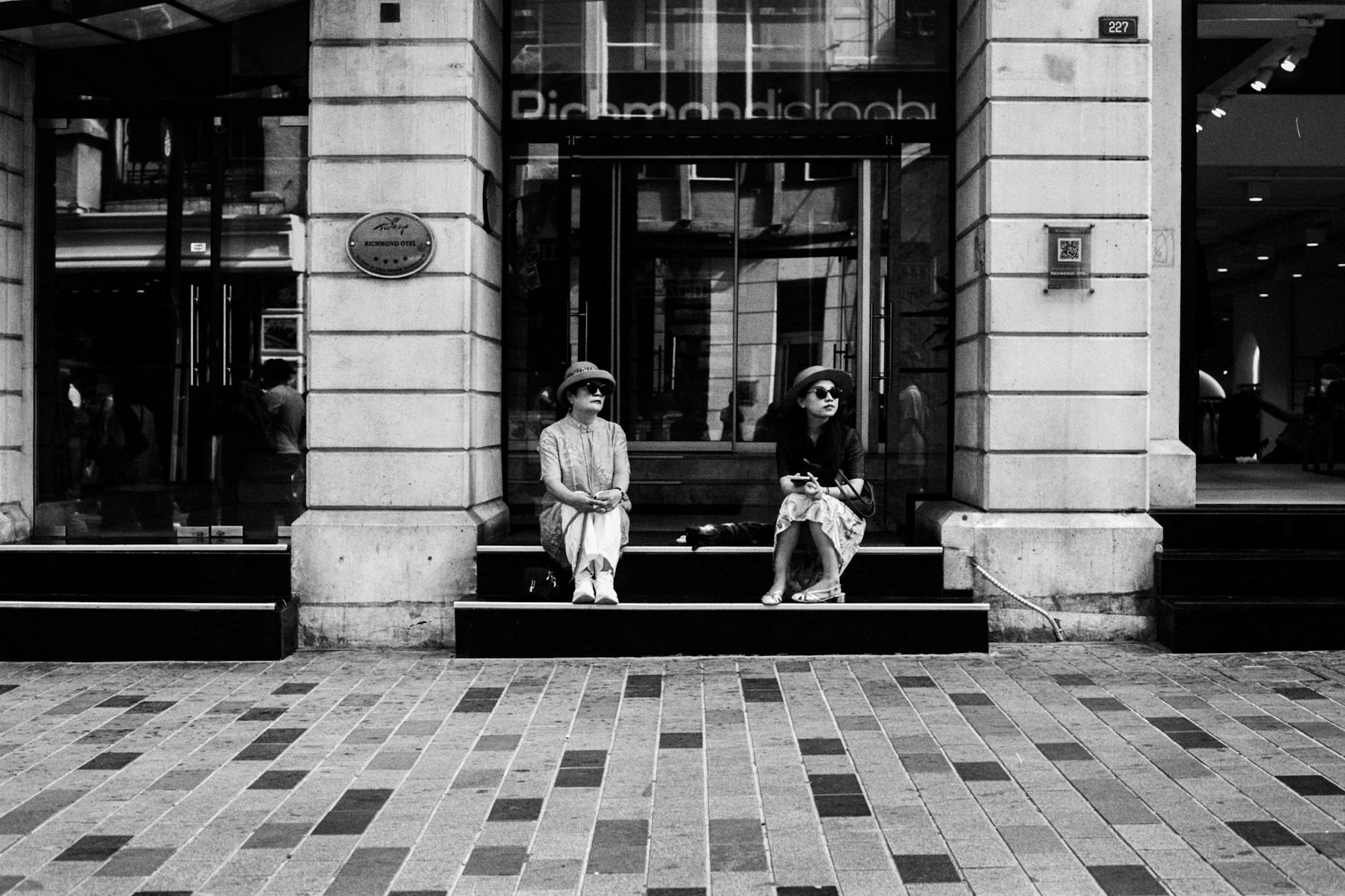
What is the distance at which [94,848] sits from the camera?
5.24m

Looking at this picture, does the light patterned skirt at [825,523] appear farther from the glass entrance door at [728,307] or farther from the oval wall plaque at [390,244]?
the oval wall plaque at [390,244]

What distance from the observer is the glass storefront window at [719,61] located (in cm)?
1057

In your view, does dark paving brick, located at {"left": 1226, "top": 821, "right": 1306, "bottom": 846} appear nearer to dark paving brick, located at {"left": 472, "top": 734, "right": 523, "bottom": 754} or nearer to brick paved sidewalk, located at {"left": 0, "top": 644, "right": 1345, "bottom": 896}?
brick paved sidewalk, located at {"left": 0, "top": 644, "right": 1345, "bottom": 896}

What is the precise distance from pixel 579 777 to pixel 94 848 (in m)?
1.99

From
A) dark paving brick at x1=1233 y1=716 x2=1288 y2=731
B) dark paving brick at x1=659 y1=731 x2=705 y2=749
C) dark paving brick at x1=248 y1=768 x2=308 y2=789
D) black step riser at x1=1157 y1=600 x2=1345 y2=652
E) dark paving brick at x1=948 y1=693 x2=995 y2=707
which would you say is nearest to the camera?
dark paving brick at x1=248 y1=768 x2=308 y2=789

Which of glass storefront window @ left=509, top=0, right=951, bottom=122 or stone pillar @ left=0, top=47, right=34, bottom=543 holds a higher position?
glass storefront window @ left=509, top=0, right=951, bottom=122

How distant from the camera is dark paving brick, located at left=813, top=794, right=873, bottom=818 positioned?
5.58 m

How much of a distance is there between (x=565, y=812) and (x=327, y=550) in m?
4.25

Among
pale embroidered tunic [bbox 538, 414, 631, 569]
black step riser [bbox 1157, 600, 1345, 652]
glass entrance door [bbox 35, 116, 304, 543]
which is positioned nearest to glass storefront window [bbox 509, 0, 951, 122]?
glass entrance door [bbox 35, 116, 304, 543]

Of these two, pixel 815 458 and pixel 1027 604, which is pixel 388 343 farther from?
pixel 1027 604

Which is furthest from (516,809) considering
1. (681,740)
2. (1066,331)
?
(1066,331)

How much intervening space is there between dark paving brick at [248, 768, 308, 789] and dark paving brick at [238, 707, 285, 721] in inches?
42.5

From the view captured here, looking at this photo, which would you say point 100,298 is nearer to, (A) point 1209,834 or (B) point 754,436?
(B) point 754,436

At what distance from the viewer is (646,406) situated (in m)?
11.7
